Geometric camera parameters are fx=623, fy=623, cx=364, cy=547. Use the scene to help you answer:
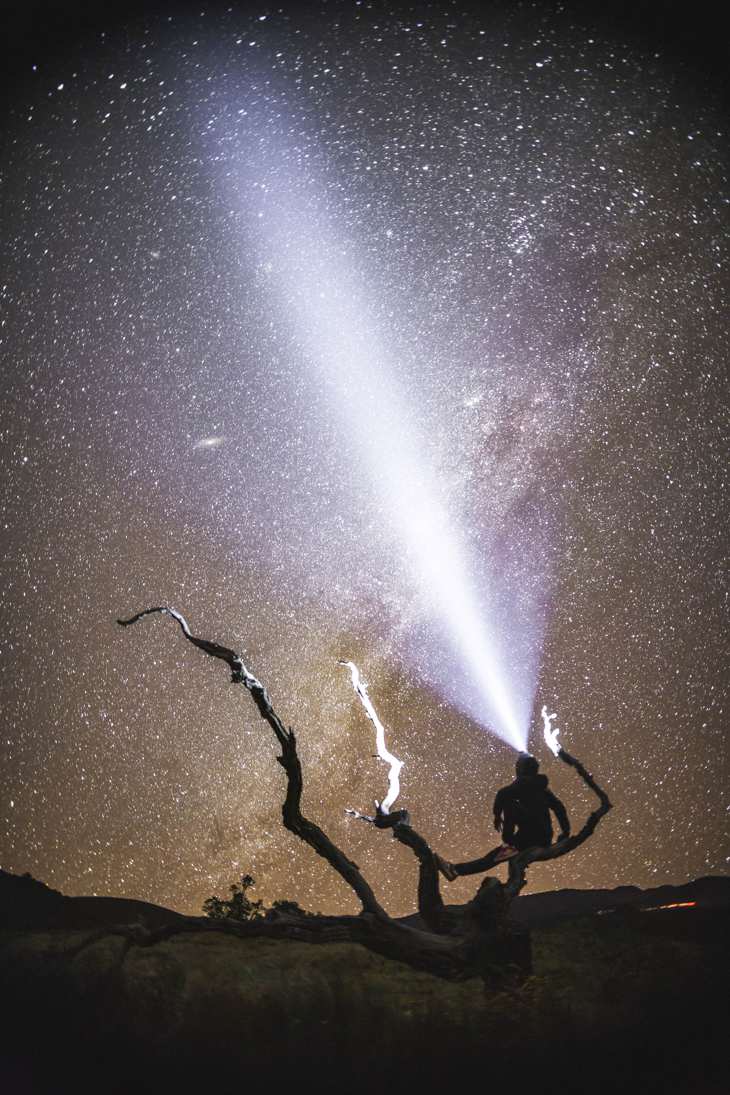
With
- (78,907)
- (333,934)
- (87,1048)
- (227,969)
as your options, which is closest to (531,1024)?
(333,934)

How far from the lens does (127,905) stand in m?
12.8

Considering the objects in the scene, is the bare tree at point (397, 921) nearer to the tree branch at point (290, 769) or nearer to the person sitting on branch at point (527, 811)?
the tree branch at point (290, 769)

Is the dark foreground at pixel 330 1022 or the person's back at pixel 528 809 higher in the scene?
the dark foreground at pixel 330 1022

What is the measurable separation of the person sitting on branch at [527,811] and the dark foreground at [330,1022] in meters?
1.67

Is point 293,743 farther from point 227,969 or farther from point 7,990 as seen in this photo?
point 7,990

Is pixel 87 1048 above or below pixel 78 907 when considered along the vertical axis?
above

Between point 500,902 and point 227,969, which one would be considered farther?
point 500,902

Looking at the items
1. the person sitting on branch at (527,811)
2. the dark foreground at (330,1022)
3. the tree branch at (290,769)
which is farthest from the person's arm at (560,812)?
the tree branch at (290,769)

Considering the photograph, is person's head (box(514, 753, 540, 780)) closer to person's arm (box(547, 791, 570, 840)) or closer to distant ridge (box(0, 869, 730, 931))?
person's arm (box(547, 791, 570, 840))

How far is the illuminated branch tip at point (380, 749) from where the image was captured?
641 cm

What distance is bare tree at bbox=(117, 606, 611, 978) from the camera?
5176mm

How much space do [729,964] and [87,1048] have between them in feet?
16.4

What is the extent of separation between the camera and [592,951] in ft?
17.3

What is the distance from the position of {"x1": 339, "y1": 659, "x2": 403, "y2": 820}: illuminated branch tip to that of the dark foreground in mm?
1478
